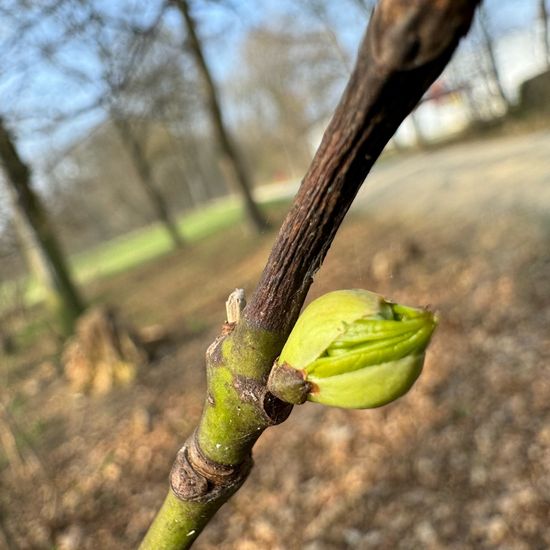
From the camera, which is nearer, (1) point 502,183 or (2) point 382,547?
(2) point 382,547

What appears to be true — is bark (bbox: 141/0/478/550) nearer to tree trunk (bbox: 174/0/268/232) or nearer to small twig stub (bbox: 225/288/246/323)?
small twig stub (bbox: 225/288/246/323)

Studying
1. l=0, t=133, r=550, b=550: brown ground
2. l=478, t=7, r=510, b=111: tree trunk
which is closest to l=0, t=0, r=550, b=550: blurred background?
l=0, t=133, r=550, b=550: brown ground

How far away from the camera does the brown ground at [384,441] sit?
3199mm

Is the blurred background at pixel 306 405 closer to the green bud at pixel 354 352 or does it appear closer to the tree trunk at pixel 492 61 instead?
the green bud at pixel 354 352

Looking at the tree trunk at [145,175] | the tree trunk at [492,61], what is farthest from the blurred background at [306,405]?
the tree trunk at [145,175]

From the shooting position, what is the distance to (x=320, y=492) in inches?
141

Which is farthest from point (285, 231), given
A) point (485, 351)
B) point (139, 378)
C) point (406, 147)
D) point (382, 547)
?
point (406, 147)

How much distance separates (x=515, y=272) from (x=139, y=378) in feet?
14.3

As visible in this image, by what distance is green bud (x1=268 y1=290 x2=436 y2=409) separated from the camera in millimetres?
636

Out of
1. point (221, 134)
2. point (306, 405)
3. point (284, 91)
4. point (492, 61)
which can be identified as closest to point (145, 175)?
point (221, 134)

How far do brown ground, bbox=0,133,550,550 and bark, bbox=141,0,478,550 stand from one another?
1.20m

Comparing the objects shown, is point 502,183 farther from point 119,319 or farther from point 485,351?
point 119,319

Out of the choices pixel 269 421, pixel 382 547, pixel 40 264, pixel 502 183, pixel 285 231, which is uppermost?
pixel 285 231

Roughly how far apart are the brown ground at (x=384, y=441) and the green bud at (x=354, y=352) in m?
1.25
